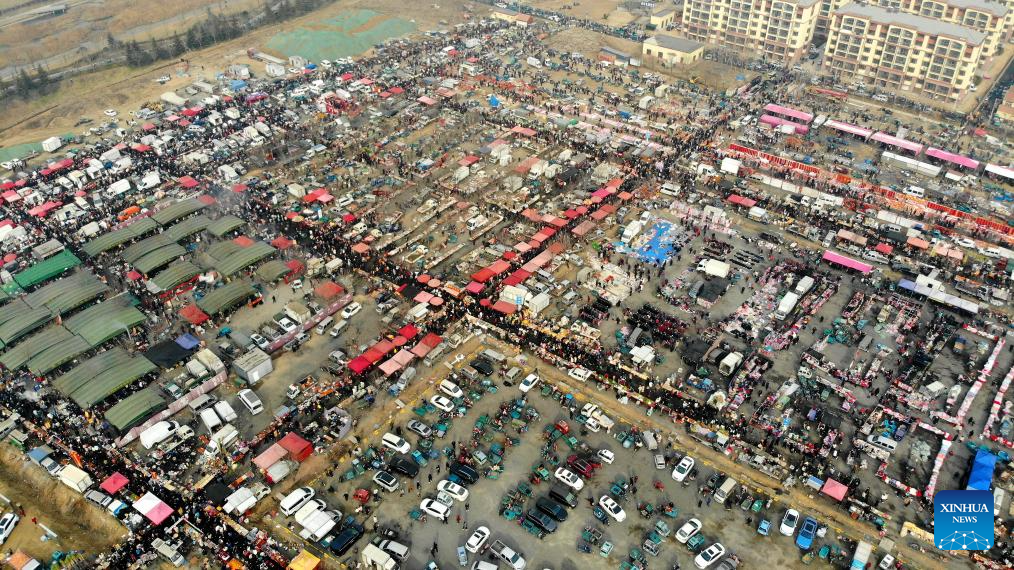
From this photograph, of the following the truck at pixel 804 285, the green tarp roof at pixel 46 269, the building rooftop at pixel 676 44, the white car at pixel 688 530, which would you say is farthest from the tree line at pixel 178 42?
the white car at pixel 688 530

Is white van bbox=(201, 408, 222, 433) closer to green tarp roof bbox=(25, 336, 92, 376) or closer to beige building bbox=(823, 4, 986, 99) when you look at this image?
green tarp roof bbox=(25, 336, 92, 376)

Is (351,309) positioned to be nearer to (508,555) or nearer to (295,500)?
(295,500)

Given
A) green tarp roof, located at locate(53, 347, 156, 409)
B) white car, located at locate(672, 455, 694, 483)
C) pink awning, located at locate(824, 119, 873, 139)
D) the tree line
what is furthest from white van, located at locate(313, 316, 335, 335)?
the tree line

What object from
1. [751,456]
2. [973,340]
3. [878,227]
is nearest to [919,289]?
[973,340]

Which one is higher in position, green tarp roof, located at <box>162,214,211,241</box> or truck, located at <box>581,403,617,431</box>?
green tarp roof, located at <box>162,214,211,241</box>

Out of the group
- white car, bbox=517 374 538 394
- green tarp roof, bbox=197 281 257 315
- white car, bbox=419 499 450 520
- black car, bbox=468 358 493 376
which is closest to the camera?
white car, bbox=419 499 450 520

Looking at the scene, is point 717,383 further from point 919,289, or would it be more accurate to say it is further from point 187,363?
point 187,363
